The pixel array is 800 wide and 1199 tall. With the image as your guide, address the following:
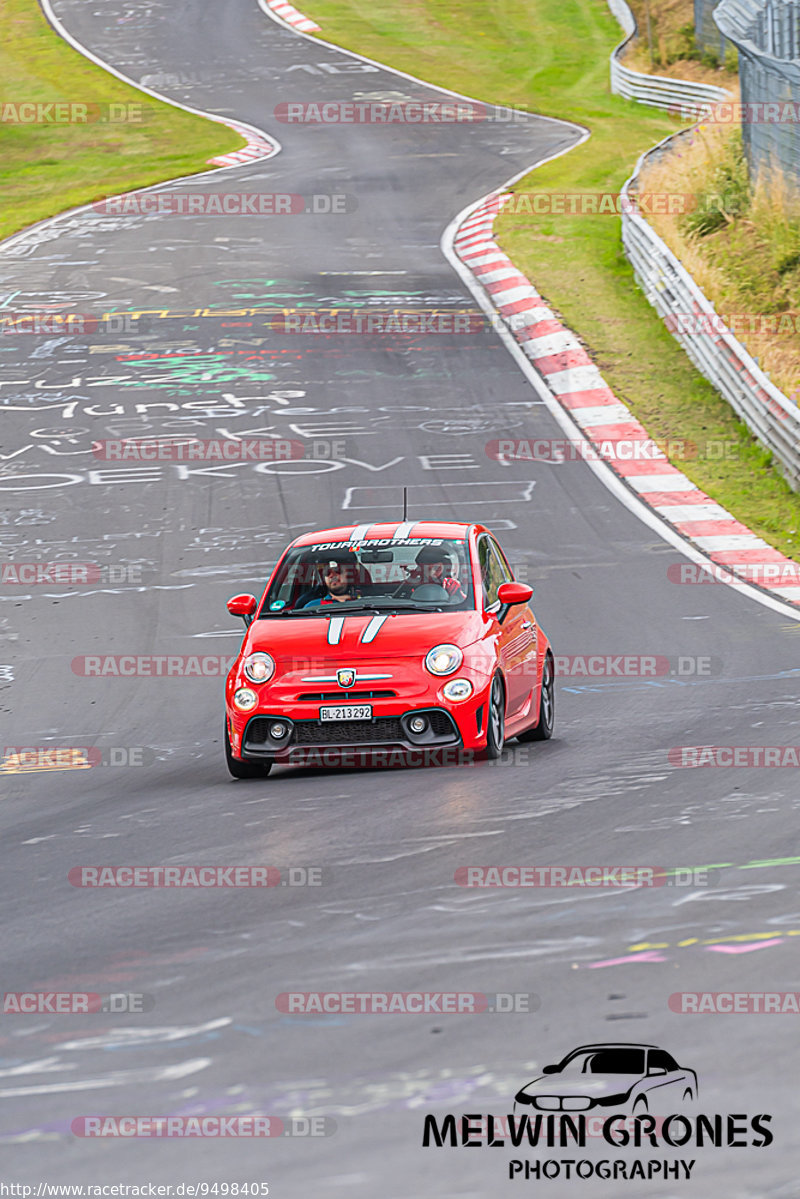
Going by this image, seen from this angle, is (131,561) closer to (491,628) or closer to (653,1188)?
(491,628)

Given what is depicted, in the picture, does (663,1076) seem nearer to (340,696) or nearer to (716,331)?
(340,696)

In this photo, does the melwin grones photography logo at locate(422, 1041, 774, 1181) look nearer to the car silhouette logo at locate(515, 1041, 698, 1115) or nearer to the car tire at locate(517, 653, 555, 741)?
the car silhouette logo at locate(515, 1041, 698, 1115)

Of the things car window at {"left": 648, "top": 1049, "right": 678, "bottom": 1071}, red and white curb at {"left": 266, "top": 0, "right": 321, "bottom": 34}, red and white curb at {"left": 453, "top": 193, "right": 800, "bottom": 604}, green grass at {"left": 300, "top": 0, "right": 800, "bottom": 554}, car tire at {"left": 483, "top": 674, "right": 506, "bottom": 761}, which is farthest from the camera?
red and white curb at {"left": 266, "top": 0, "right": 321, "bottom": 34}

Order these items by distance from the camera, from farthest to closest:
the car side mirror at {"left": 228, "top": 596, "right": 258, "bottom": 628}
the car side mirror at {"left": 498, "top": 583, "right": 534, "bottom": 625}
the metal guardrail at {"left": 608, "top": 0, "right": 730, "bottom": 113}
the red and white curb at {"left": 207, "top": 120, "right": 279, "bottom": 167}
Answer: the metal guardrail at {"left": 608, "top": 0, "right": 730, "bottom": 113} → the red and white curb at {"left": 207, "top": 120, "right": 279, "bottom": 167} → the car side mirror at {"left": 228, "top": 596, "right": 258, "bottom": 628} → the car side mirror at {"left": 498, "top": 583, "right": 534, "bottom": 625}

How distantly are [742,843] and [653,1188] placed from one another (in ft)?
9.82

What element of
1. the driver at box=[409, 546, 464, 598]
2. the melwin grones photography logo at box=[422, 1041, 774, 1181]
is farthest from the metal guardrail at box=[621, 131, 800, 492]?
the melwin grones photography logo at box=[422, 1041, 774, 1181]

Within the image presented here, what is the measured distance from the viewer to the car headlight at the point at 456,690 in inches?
355

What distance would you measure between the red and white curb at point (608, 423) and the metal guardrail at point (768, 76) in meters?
4.01

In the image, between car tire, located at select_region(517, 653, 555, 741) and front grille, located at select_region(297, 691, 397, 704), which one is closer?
front grille, located at select_region(297, 691, 397, 704)

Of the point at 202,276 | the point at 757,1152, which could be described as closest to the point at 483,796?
the point at 757,1152

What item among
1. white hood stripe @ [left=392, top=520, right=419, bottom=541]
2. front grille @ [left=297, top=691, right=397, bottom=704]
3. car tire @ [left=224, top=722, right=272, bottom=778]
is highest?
white hood stripe @ [left=392, top=520, right=419, bottom=541]

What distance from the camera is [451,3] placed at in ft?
201

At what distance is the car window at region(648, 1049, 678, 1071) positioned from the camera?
4777 millimetres

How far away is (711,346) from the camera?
21203mm
